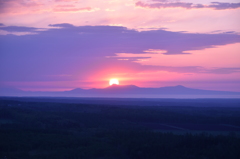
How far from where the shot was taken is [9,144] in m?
24.0

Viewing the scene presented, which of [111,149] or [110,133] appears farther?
[110,133]

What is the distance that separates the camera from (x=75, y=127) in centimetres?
3788

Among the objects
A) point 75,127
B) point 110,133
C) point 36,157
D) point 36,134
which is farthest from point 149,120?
point 36,157

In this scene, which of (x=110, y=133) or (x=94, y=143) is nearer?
(x=94, y=143)

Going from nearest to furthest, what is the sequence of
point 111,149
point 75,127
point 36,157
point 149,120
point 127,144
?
point 36,157
point 111,149
point 127,144
point 75,127
point 149,120

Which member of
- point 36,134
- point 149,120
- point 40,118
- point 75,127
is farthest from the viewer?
point 149,120

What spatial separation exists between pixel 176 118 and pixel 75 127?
19552mm

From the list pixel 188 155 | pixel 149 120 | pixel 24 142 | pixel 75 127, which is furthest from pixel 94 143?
pixel 149 120

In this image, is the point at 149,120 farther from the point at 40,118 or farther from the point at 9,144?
the point at 9,144

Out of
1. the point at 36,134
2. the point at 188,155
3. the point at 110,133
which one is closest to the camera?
the point at 188,155

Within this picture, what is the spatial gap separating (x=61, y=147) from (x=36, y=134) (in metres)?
5.71

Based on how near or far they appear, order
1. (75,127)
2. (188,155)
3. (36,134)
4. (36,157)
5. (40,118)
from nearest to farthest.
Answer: (36,157) → (188,155) → (36,134) → (75,127) → (40,118)

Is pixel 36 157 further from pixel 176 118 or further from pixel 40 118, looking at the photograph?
pixel 176 118

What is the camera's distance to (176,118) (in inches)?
2031
